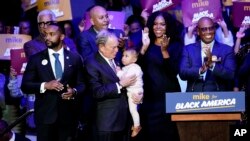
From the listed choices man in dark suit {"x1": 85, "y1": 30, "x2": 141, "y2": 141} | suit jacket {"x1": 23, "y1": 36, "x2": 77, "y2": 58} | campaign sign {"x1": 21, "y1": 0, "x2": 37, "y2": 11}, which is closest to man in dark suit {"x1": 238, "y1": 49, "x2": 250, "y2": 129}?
man in dark suit {"x1": 85, "y1": 30, "x2": 141, "y2": 141}

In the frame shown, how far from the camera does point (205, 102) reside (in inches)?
175

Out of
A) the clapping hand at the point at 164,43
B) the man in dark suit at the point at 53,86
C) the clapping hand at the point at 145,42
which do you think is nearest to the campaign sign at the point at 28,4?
the man in dark suit at the point at 53,86

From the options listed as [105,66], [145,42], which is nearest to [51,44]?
[105,66]

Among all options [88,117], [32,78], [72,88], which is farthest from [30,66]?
[88,117]

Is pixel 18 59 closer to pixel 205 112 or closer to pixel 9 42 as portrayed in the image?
pixel 9 42

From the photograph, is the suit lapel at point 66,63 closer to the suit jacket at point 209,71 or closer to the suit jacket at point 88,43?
the suit jacket at point 88,43

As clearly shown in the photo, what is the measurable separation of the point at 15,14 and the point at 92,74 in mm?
2998

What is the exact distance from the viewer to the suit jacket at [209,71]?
211 inches

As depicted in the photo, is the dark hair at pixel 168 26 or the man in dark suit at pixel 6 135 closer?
the man in dark suit at pixel 6 135

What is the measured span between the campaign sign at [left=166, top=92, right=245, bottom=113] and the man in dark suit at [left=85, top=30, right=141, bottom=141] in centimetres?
94

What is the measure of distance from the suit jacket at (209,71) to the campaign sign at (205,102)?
0.94 meters

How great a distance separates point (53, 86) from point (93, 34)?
0.97 meters

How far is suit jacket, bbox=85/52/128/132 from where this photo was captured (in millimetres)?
5230

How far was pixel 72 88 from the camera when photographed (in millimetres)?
5348
